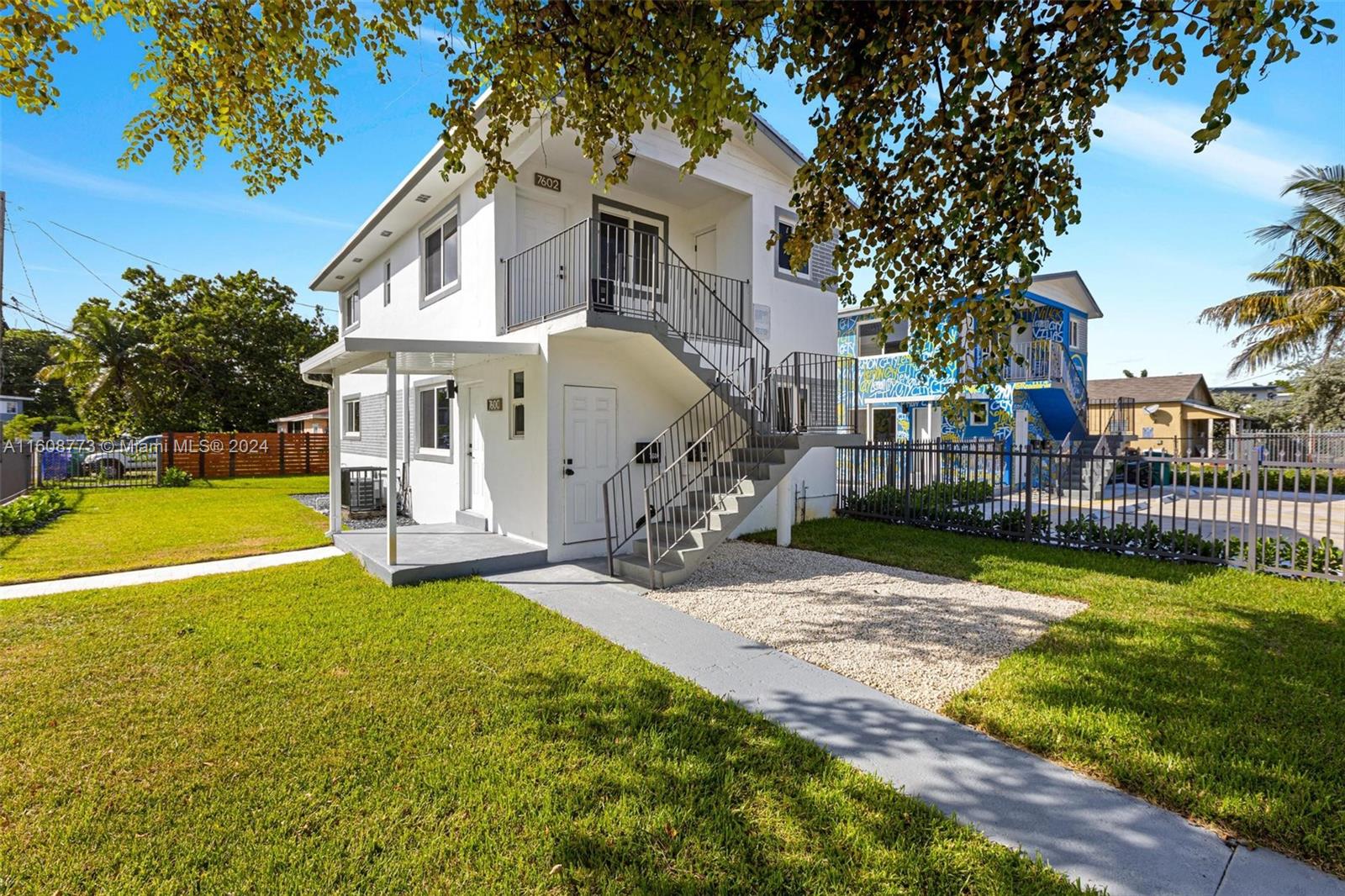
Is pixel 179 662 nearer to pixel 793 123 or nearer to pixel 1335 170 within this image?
pixel 793 123

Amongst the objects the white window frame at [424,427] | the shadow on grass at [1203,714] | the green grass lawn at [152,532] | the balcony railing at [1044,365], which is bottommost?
the shadow on grass at [1203,714]

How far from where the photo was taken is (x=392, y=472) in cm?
741

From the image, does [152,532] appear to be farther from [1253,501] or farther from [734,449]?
[1253,501]

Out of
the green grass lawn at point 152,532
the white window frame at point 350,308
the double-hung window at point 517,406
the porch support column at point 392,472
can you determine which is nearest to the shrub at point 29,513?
the green grass lawn at point 152,532

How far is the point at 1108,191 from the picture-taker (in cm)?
570

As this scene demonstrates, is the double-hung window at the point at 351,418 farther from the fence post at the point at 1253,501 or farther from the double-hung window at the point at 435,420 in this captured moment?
the fence post at the point at 1253,501

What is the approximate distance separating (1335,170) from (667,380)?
78.4ft

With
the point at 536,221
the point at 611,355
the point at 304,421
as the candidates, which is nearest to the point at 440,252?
the point at 536,221

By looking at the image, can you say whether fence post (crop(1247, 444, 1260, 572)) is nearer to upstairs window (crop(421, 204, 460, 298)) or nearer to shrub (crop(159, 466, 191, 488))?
upstairs window (crop(421, 204, 460, 298))

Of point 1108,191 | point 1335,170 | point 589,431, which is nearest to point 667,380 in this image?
point 589,431

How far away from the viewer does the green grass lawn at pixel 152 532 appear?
8.18 metres

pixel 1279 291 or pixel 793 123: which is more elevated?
pixel 1279 291

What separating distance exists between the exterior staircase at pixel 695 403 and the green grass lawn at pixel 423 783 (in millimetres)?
3255

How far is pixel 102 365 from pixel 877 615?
31089 millimetres
